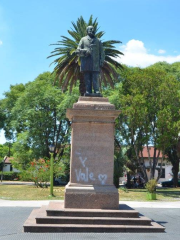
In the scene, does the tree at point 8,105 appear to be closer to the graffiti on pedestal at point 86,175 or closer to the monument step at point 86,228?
the graffiti on pedestal at point 86,175

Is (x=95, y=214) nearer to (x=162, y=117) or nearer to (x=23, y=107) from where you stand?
(x=162, y=117)

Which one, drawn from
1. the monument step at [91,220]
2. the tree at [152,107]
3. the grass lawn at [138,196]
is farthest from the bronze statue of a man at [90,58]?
the tree at [152,107]

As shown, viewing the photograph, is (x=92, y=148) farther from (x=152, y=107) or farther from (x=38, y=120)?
(x=38, y=120)

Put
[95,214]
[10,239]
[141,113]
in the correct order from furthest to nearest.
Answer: [141,113]
[95,214]
[10,239]

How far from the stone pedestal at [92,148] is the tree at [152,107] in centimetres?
1946

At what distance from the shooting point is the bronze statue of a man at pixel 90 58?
1187cm

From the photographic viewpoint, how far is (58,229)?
9.09m

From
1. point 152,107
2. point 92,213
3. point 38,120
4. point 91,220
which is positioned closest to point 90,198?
point 92,213

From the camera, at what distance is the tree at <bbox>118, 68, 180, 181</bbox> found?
1187 inches

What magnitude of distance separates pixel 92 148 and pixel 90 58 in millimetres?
3195

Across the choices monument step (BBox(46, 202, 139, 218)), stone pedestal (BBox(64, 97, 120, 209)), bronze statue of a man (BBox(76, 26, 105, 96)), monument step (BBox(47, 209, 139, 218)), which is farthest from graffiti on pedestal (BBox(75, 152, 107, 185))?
bronze statue of a man (BBox(76, 26, 105, 96))

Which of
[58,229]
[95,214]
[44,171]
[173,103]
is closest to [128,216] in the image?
[95,214]

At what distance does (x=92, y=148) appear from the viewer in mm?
11039

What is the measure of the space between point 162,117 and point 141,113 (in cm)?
185
